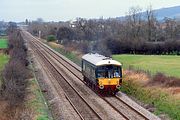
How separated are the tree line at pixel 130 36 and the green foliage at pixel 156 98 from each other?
29938mm

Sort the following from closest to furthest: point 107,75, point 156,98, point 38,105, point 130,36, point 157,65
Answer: point 38,105 < point 156,98 < point 107,75 < point 157,65 < point 130,36

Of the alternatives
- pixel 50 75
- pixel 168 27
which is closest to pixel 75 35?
pixel 168 27

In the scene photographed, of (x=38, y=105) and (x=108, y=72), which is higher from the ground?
(x=108, y=72)

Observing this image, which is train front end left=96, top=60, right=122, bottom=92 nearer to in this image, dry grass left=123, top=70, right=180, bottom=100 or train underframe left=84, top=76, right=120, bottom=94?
train underframe left=84, top=76, right=120, bottom=94

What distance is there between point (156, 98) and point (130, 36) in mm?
74458

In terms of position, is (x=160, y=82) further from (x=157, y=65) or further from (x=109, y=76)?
(x=157, y=65)

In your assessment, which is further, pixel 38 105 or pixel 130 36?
pixel 130 36

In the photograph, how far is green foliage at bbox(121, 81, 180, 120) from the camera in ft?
84.9

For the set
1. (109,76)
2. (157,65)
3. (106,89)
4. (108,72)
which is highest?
(108,72)

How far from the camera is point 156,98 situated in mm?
29703


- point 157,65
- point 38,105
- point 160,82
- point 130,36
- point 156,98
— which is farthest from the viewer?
point 130,36

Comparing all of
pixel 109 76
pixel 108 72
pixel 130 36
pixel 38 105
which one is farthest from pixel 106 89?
pixel 130 36

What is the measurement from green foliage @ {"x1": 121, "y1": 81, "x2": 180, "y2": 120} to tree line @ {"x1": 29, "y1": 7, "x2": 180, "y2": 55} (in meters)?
29.9

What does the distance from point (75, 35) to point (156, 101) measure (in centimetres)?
9357
